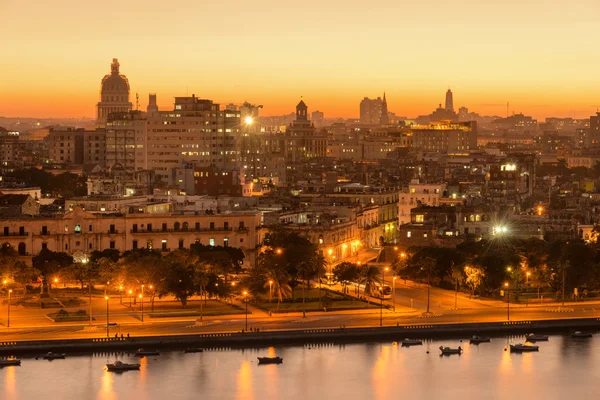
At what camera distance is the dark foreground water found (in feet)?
164

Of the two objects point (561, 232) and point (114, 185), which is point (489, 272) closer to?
point (561, 232)

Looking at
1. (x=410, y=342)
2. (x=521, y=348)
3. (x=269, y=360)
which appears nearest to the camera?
(x=269, y=360)

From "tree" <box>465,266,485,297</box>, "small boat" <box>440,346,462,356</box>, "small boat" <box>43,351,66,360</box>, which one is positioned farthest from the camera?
"tree" <box>465,266,485,297</box>

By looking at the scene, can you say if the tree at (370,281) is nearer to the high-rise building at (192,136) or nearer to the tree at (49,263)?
the tree at (49,263)

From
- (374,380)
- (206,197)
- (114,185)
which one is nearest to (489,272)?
(374,380)

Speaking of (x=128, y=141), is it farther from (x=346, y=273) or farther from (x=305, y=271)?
(x=305, y=271)

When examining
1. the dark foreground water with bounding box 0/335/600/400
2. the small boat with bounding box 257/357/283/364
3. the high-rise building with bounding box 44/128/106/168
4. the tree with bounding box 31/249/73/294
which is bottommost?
the dark foreground water with bounding box 0/335/600/400

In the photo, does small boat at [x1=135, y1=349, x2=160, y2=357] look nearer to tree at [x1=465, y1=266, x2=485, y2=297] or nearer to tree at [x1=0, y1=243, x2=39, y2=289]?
tree at [x1=0, y1=243, x2=39, y2=289]

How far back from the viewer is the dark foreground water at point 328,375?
1971 inches

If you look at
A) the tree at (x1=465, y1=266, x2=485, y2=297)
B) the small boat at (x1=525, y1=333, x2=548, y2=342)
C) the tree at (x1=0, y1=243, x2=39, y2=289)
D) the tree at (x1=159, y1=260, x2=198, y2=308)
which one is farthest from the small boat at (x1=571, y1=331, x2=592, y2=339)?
the tree at (x1=0, y1=243, x2=39, y2=289)

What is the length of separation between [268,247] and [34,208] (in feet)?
49.6

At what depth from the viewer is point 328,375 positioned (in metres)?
52.9

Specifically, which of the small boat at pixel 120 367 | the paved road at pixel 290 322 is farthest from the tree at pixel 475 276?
the small boat at pixel 120 367

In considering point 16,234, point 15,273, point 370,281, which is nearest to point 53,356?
point 15,273
